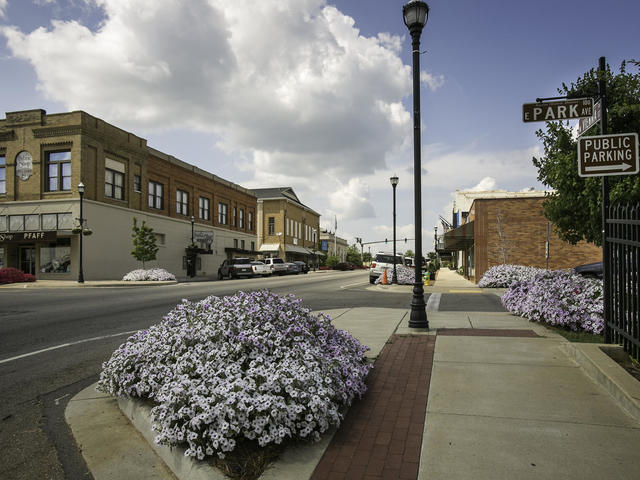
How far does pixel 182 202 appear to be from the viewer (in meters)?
43.2

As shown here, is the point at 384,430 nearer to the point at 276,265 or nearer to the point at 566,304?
the point at 566,304

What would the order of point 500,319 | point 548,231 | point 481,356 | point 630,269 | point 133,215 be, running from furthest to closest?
point 133,215, point 548,231, point 500,319, point 481,356, point 630,269

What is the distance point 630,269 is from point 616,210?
79cm

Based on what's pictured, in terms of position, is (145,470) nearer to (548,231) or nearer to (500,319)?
(500,319)

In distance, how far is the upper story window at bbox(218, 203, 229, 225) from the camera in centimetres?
5024

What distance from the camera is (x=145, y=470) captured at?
125 inches

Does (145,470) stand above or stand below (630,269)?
below

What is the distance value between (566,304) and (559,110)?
3655 millimetres

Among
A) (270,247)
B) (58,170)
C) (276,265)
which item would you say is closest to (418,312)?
(58,170)

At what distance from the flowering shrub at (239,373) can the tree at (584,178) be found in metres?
8.28

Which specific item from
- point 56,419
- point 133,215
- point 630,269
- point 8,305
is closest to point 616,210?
point 630,269

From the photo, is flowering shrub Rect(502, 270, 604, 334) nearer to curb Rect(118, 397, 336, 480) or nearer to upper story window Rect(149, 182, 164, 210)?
curb Rect(118, 397, 336, 480)

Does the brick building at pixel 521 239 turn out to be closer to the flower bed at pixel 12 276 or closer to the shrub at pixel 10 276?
the flower bed at pixel 12 276

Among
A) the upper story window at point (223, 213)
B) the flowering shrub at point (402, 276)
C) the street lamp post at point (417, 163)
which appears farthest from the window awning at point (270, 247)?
the street lamp post at point (417, 163)
